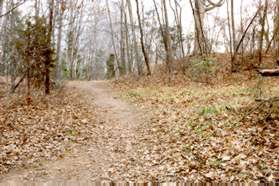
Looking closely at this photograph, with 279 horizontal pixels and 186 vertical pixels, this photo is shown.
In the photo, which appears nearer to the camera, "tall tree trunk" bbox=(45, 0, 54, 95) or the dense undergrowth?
the dense undergrowth

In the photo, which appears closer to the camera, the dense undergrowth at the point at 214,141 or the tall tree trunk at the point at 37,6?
the dense undergrowth at the point at 214,141

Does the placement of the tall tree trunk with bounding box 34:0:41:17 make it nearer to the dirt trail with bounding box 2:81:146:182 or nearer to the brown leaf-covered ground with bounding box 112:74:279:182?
the dirt trail with bounding box 2:81:146:182

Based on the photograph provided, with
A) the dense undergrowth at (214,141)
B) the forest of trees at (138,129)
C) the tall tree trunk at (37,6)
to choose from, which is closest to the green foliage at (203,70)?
the forest of trees at (138,129)

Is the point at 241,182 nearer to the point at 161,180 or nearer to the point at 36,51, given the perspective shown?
the point at 161,180

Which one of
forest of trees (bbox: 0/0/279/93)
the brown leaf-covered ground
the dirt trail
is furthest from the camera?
forest of trees (bbox: 0/0/279/93)

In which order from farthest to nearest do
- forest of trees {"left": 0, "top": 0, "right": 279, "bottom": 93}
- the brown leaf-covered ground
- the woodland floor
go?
forest of trees {"left": 0, "top": 0, "right": 279, "bottom": 93} → the woodland floor → the brown leaf-covered ground

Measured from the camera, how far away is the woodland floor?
6898 mm

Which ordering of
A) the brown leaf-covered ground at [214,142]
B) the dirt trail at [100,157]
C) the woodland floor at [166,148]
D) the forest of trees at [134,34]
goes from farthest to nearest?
1. the forest of trees at [134,34]
2. the dirt trail at [100,157]
3. the woodland floor at [166,148]
4. the brown leaf-covered ground at [214,142]

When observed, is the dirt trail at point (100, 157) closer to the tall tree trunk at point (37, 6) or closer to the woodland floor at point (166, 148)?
the woodland floor at point (166, 148)

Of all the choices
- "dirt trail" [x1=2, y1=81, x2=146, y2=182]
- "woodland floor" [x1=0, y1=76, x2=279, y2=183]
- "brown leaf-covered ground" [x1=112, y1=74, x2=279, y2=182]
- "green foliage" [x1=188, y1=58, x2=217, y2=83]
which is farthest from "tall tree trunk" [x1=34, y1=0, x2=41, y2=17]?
"green foliage" [x1=188, y1=58, x2=217, y2=83]

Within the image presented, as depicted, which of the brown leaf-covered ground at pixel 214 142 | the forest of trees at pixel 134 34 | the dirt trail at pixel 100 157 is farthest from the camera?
the forest of trees at pixel 134 34

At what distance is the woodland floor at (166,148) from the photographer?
690 centimetres

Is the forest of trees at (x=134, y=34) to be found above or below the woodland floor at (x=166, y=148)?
above

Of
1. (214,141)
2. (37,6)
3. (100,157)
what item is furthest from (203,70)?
(100,157)
